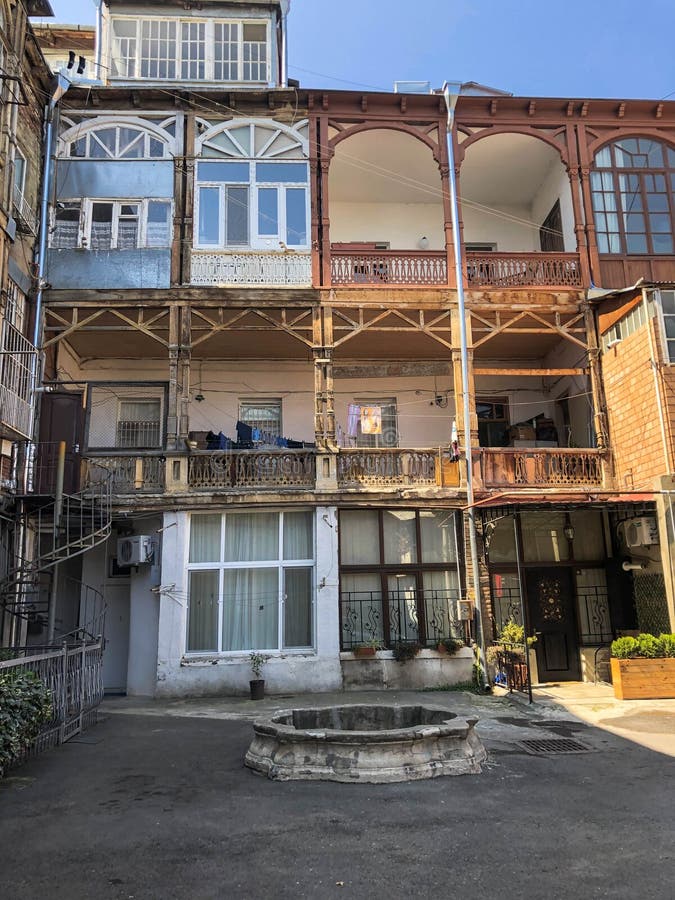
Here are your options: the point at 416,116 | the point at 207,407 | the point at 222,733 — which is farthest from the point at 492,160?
the point at 222,733

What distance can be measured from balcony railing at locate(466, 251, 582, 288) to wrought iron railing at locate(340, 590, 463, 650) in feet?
24.6

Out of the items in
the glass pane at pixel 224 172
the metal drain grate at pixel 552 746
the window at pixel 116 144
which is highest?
the window at pixel 116 144

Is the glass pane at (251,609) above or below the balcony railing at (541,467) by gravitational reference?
below

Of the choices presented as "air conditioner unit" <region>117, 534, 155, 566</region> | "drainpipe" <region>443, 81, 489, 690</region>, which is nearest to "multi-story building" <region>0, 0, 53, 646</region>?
"air conditioner unit" <region>117, 534, 155, 566</region>

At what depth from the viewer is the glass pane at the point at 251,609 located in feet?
47.1

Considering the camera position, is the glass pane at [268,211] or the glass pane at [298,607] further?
the glass pane at [268,211]

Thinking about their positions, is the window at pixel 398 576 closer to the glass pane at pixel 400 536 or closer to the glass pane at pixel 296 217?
the glass pane at pixel 400 536

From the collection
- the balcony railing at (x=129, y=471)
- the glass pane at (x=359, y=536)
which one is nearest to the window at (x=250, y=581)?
the glass pane at (x=359, y=536)

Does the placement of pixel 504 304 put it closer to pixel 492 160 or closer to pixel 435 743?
pixel 492 160

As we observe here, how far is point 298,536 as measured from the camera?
15.0 meters

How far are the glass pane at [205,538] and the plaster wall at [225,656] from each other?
0.78 feet

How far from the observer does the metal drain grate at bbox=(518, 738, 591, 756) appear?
8889 millimetres

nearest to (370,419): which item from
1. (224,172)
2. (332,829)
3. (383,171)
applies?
(224,172)

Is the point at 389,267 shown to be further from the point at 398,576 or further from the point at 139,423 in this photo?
the point at 139,423
